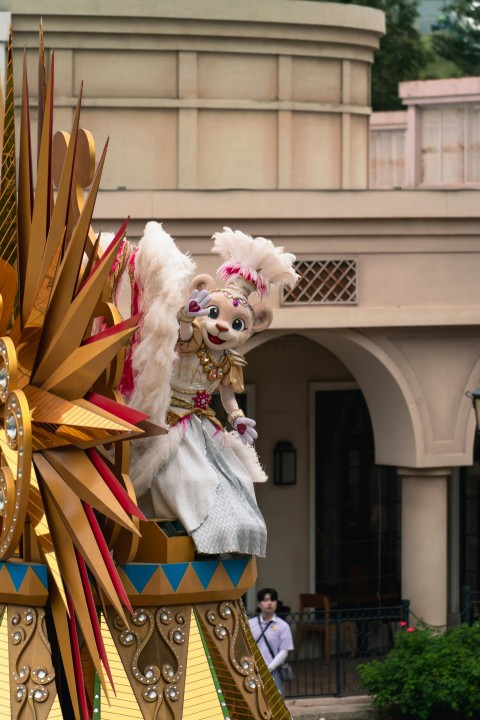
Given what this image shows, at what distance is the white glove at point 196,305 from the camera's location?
36.4 ft

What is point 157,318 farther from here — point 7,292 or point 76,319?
point 7,292

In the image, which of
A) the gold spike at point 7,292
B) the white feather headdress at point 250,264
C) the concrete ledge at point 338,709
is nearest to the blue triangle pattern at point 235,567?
the white feather headdress at point 250,264

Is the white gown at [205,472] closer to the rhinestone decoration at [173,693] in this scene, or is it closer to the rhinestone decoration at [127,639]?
the rhinestone decoration at [127,639]

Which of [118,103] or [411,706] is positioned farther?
[118,103]

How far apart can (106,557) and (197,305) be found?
1761mm

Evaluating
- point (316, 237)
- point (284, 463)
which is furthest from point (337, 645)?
point (316, 237)

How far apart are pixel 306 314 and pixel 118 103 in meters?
3.23

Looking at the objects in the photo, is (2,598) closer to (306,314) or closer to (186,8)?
(306,314)

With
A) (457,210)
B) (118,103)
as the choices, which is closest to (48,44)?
(118,103)

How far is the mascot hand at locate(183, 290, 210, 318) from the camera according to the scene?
11.1 m

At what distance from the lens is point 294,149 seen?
840 inches

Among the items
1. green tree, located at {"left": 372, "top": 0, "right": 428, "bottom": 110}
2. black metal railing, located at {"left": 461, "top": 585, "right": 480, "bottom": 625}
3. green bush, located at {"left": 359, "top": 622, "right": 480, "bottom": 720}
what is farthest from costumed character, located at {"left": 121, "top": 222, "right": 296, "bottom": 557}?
green tree, located at {"left": 372, "top": 0, "right": 428, "bottom": 110}

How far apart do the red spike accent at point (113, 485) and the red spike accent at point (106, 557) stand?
15cm

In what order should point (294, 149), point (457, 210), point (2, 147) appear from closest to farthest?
point (2, 147)
point (457, 210)
point (294, 149)
